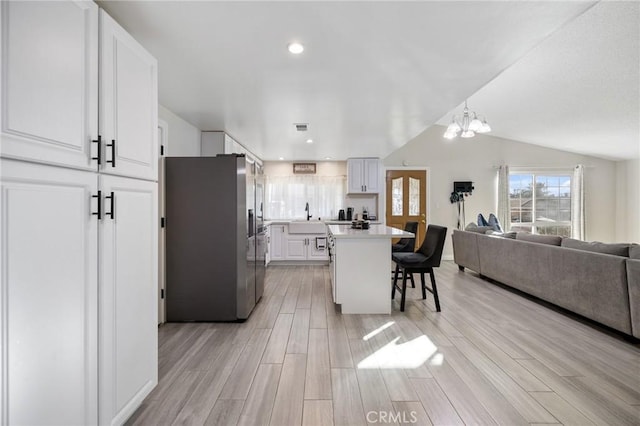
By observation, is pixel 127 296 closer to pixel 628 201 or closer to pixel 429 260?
pixel 429 260

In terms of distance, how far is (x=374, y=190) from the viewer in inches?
258

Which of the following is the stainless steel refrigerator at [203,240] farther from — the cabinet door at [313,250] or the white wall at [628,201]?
the white wall at [628,201]

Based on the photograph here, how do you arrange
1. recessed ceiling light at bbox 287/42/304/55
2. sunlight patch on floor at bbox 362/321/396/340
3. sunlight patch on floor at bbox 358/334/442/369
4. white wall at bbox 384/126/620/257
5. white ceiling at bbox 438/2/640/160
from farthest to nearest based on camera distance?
white wall at bbox 384/126/620/257
white ceiling at bbox 438/2/640/160
sunlight patch on floor at bbox 362/321/396/340
sunlight patch on floor at bbox 358/334/442/369
recessed ceiling light at bbox 287/42/304/55

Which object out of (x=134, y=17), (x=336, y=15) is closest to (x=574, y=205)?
(x=336, y=15)

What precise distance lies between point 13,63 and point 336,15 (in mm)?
1411

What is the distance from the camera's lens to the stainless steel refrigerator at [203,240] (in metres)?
3.05

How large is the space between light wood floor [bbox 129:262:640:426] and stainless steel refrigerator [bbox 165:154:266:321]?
0.20 m

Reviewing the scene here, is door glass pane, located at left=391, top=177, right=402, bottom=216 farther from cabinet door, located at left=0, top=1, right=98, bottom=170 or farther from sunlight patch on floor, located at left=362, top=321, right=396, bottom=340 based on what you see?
cabinet door, located at left=0, top=1, right=98, bottom=170

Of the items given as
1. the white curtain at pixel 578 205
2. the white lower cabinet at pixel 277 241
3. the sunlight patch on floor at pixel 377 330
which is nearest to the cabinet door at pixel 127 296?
the sunlight patch on floor at pixel 377 330

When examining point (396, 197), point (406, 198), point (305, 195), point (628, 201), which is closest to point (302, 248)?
point (305, 195)

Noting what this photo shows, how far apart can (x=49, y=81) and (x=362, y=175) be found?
18.9ft

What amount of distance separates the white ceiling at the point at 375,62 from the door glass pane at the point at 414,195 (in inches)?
85.6

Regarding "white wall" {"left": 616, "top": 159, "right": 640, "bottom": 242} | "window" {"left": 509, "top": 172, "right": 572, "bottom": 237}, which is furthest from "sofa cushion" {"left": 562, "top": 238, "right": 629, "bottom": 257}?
"white wall" {"left": 616, "top": 159, "right": 640, "bottom": 242}

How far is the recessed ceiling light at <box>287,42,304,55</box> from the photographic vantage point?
1.96 m
